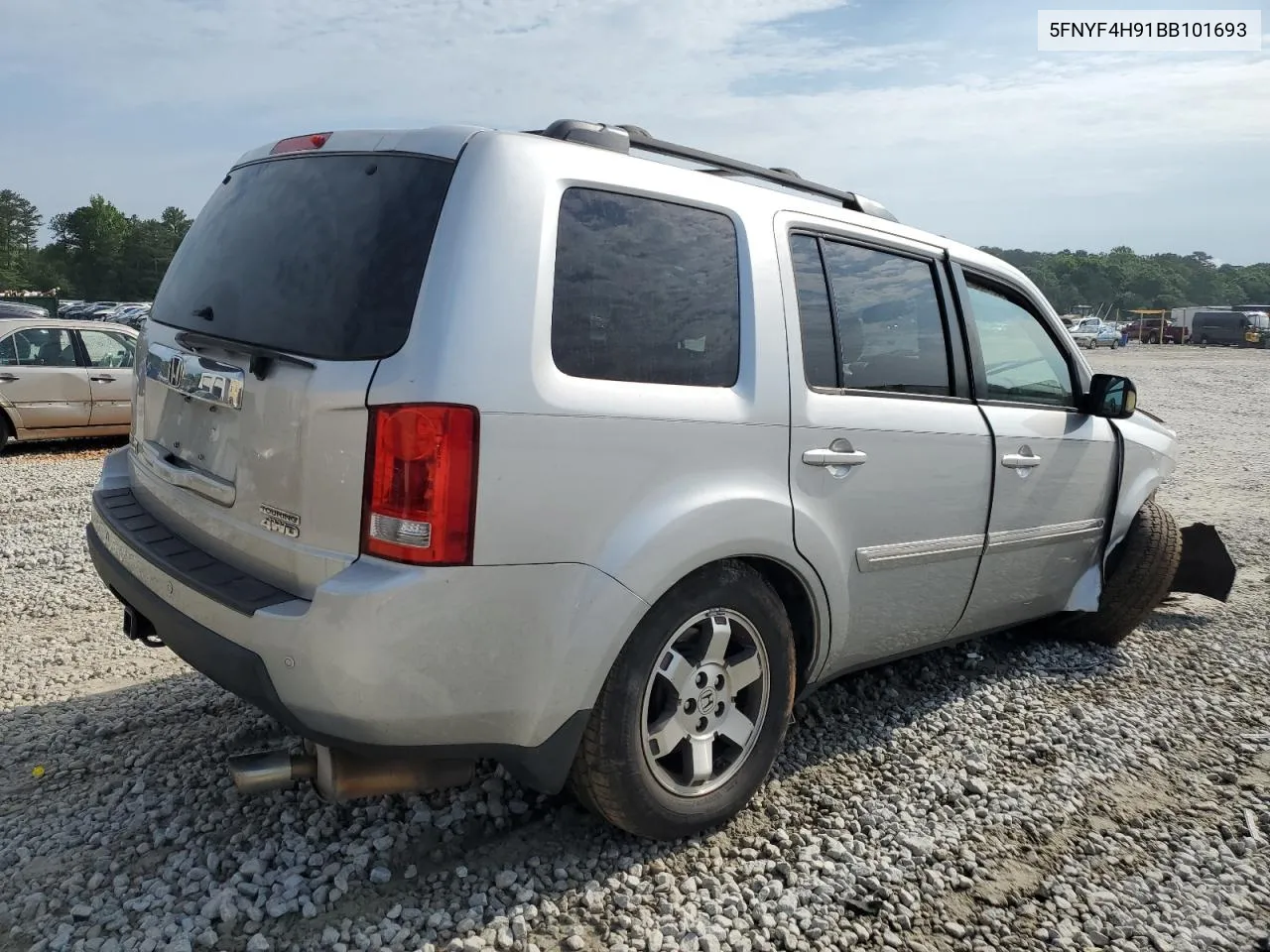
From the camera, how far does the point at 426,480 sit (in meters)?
2.20

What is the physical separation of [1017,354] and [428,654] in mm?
3007

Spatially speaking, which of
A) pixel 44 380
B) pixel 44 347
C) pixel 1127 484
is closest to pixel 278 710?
pixel 1127 484

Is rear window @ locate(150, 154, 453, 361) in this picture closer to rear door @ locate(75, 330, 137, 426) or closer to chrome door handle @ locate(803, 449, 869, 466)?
chrome door handle @ locate(803, 449, 869, 466)

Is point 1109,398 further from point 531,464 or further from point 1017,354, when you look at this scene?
point 531,464

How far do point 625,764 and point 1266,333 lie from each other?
67.3 meters

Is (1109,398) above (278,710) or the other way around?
above

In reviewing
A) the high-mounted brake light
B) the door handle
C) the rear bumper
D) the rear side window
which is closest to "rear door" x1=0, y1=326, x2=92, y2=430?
the high-mounted brake light

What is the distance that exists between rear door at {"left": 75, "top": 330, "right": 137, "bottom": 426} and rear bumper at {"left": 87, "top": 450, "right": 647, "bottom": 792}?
1009cm

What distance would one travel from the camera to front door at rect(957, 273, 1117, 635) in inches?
151

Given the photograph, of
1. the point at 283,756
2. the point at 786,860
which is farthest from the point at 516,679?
the point at 786,860

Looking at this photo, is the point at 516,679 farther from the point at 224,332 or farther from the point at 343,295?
the point at 224,332

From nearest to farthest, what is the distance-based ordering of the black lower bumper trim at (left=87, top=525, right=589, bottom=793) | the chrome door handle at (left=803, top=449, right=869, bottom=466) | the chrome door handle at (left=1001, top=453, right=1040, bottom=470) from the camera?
the black lower bumper trim at (left=87, top=525, right=589, bottom=793), the chrome door handle at (left=803, top=449, right=869, bottom=466), the chrome door handle at (left=1001, top=453, right=1040, bottom=470)

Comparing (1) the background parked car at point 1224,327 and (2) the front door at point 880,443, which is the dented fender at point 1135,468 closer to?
(2) the front door at point 880,443

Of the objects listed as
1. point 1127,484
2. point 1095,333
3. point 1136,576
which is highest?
point 1095,333
